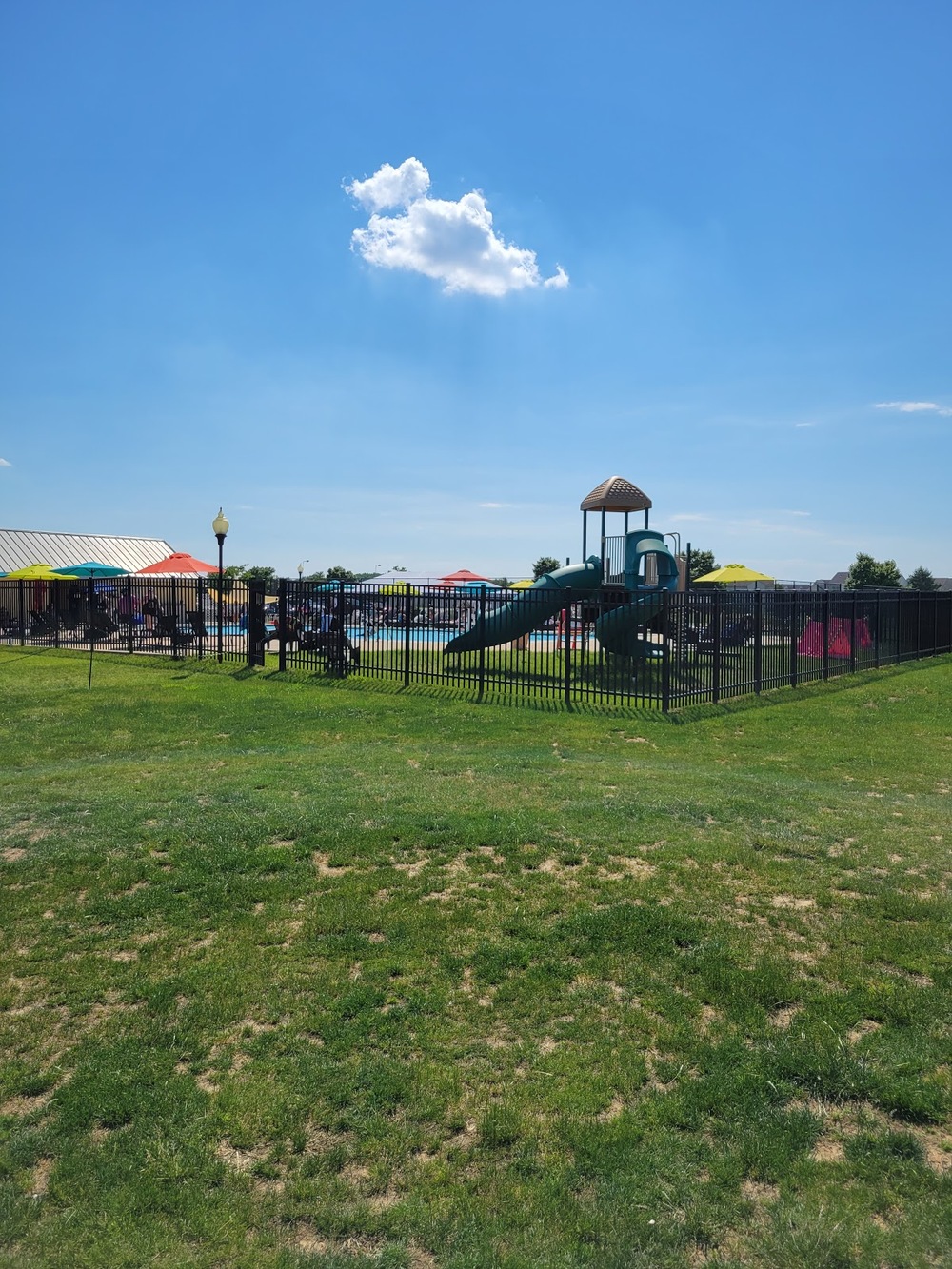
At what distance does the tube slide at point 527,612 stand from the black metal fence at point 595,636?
0.06 metres

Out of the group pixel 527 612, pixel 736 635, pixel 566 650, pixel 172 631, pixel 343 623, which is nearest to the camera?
pixel 566 650

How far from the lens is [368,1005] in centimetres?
379

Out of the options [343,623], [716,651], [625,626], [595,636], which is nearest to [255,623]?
[343,623]

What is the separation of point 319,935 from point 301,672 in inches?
546

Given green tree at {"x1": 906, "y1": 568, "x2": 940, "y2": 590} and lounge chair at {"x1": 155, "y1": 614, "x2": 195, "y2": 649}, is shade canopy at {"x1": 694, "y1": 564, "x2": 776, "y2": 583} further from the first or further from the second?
green tree at {"x1": 906, "y1": 568, "x2": 940, "y2": 590}

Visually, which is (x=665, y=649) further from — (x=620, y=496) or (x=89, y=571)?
(x=89, y=571)

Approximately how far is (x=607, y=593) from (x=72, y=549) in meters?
38.9

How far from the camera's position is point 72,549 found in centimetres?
4519

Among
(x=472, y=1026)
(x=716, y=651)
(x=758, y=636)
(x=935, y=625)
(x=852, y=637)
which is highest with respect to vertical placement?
(x=935, y=625)

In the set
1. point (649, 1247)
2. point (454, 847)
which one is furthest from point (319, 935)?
point (649, 1247)

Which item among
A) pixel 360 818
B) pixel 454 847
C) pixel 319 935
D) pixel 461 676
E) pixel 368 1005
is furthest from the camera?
pixel 461 676

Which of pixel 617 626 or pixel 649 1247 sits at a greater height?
pixel 617 626

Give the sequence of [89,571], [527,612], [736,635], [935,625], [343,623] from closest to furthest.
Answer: [736,635]
[343,623]
[527,612]
[935,625]
[89,571]

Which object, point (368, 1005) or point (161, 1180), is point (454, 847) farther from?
point (161, 1180)
